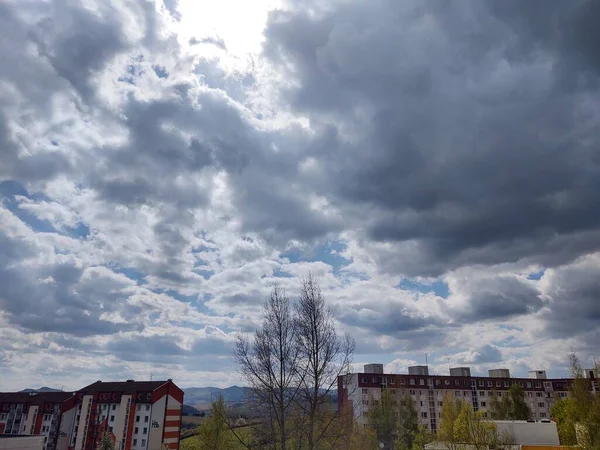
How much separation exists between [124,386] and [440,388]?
6749 cm

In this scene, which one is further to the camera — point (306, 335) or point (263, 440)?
point (263, 440)

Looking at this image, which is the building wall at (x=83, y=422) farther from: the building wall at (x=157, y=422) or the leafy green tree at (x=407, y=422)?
the leafy green tree at (x=407, y=422)

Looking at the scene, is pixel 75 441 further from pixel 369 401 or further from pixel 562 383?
pixel 562 383

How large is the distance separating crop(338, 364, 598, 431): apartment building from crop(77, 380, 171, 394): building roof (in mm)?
37577

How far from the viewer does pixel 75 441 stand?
281 feet

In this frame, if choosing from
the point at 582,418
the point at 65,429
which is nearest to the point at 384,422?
the point at 582,418

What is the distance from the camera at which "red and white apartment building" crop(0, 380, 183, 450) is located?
81062 mm

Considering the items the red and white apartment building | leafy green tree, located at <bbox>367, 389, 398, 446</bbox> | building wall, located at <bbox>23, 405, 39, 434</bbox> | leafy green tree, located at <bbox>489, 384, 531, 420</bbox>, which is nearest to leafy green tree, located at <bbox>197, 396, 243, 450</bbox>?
leafy green tree, located at <bbox>367, 389, 398, 446</bbox>

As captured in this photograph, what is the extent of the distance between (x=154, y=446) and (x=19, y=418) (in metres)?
35.1

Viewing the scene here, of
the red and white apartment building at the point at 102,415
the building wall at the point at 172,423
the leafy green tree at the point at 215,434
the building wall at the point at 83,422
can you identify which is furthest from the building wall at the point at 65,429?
the leafy green tree at the point at 215,434

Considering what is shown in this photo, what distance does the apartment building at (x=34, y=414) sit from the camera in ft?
290

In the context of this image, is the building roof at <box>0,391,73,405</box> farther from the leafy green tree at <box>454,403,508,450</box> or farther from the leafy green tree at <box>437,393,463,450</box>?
the leafy green tree at <box>454,403,508,450</box>

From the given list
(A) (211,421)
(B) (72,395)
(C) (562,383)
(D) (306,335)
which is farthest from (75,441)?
(C) (562,383)

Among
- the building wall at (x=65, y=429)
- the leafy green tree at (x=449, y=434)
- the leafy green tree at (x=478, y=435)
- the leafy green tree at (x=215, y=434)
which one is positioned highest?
the leafy green tree at (x=478, y=435)
